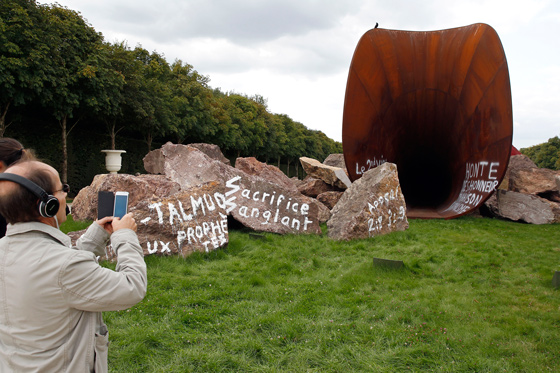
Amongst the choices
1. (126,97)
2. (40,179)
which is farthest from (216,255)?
(126,97)

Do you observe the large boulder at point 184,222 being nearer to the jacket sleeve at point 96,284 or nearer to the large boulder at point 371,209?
the large boulder at point 371,209

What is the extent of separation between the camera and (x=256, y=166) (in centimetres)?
1150

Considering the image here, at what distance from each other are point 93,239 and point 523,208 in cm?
1108

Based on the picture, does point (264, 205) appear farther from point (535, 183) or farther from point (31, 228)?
point (535, 183)

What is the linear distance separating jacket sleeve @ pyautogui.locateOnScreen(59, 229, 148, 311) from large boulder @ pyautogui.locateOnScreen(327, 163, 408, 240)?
17.7 feet

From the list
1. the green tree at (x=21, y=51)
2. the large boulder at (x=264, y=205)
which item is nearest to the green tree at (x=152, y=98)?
the green tree at (x=21, y=51)

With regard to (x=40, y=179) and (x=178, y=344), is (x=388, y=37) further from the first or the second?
(x=40, y=179)

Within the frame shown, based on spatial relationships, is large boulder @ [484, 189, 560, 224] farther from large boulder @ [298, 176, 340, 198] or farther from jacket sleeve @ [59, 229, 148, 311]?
jacket sleeve @ [59, 229, 148, 311]

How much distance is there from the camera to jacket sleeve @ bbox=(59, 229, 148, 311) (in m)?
1.40

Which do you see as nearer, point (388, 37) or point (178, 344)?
point (178, 344)

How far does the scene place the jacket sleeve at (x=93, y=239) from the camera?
1776 mm

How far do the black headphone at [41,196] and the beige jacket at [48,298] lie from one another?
0.21 feet

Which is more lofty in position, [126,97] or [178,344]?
[126,97]

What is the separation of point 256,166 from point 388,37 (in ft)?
16.8
